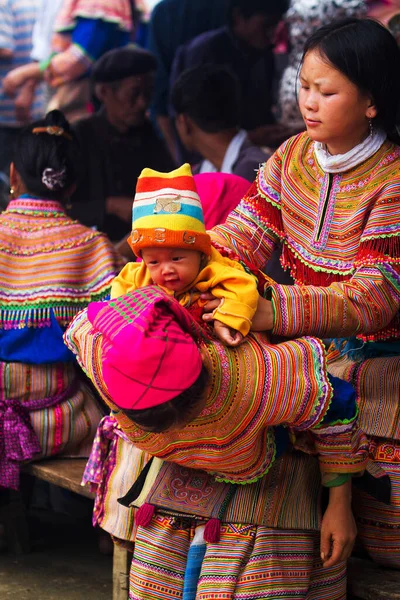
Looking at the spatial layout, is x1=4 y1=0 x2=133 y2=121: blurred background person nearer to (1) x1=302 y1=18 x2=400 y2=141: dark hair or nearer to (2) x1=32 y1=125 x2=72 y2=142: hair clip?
(2) x1=32 y1=125 x2=72 y2=142: hair clip

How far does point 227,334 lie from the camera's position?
2354mm

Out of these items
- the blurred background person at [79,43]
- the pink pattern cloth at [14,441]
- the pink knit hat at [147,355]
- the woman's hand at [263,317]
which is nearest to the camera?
the pink knit hat at [147,355]

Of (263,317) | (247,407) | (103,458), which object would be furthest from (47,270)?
(247,407)

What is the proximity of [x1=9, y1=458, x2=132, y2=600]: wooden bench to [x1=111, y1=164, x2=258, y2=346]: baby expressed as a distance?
1116 millimetres

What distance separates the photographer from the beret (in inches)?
236

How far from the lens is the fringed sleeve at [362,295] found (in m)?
2.51

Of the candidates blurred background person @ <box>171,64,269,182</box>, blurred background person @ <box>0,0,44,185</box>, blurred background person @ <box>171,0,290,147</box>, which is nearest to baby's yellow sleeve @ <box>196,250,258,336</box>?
blurred background person @ <box>171,64,269,182</box>

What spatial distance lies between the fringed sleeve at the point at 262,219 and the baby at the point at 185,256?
47cm

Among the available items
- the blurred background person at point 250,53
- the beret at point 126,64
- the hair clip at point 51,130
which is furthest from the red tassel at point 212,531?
the beret at point 126,64

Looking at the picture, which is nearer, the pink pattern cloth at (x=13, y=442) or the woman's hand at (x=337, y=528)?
the woman's hand at (x=337, y=528)

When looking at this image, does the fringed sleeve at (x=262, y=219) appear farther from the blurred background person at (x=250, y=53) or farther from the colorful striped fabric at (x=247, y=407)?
the blurred background person at (x=250, y=53)

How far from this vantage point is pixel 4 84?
7.23 metres

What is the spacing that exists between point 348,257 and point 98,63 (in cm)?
388

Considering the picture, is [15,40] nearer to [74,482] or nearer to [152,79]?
[152,79]
